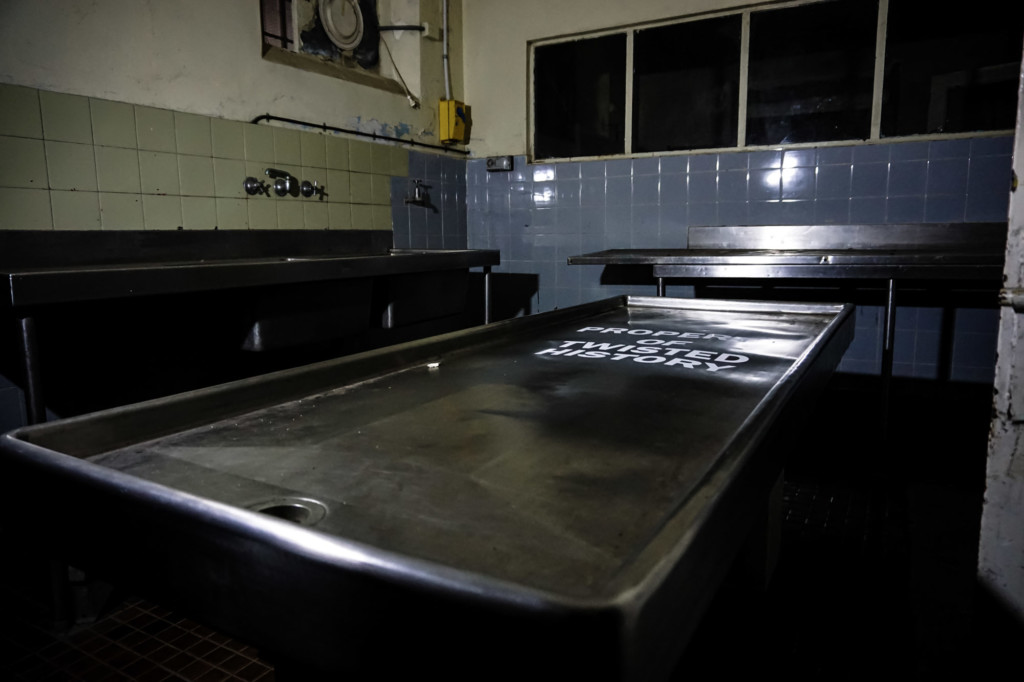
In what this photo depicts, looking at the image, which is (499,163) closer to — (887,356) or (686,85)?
(686,85)

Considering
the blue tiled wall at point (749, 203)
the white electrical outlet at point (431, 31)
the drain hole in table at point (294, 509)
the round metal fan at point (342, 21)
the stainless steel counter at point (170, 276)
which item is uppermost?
the white electrical outlet at point (431, 31)

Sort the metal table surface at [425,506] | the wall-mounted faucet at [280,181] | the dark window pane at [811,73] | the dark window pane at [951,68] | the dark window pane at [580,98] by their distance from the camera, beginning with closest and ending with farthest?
the metal table surface at [425,506]
the wall-mounted faucet at [280,181]
the dark window pane at [951,68]
the dark window pane at [811,73]
the dark window pane at [580,98]

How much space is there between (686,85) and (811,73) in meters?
0.78

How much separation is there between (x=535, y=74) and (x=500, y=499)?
464cm

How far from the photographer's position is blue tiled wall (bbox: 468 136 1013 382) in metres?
3.77

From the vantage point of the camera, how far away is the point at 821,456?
10.1ft

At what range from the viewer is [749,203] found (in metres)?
4.27

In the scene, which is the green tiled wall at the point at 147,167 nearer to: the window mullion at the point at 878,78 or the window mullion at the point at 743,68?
the window mullion at the point at 743,68

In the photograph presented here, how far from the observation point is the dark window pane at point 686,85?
4363 mm

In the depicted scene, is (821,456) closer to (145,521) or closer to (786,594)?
(786,594)

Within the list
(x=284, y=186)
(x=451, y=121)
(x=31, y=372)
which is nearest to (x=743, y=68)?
(x=451, y=121)

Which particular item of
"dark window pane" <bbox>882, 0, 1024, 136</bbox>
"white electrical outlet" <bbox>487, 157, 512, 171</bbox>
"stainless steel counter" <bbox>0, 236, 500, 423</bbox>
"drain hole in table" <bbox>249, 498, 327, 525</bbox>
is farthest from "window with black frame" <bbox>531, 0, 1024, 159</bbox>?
"drain hole in table" <bbox>249, 498, 327, 525</bbox>

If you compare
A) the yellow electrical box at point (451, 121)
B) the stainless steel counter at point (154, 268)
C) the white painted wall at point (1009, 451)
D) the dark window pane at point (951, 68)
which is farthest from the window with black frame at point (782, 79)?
the white painted wall at point (1009, 451)

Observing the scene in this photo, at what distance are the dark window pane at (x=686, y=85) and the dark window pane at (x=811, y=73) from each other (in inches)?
6.3
